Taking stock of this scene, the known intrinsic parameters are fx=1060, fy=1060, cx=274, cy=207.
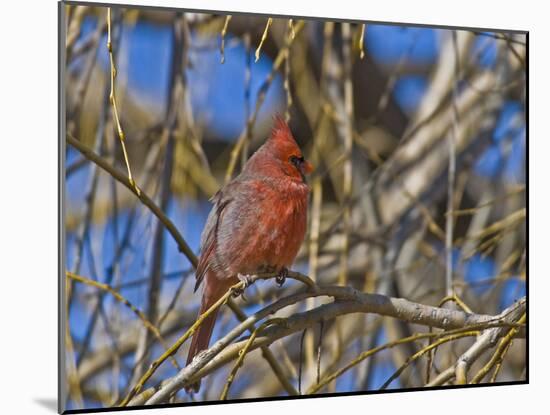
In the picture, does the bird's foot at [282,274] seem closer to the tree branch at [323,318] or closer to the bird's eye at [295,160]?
the tree branch at [323,318]

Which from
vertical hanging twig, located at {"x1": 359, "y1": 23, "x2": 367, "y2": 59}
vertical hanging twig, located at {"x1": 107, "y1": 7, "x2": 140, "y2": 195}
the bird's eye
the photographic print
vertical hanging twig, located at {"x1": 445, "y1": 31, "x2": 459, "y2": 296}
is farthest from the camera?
vertical hanging twig, located at {"x1": 445, "y1": 31, "x2": 459, "y2": 296}

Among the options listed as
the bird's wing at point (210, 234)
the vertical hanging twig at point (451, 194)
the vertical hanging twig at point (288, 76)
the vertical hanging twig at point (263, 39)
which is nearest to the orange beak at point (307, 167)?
the vertical hanging twig at point (288, 76)

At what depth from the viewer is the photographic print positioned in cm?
366

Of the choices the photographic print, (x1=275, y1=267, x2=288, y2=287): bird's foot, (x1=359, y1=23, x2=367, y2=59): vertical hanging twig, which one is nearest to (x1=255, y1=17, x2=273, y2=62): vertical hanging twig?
the photographic print

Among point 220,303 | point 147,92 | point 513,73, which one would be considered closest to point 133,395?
point 220,303

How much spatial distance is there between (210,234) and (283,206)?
0.92 ft

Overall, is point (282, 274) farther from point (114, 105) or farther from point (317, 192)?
point (114, 105)

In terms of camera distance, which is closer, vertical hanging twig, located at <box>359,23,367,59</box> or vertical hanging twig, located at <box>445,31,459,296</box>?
vertical hanging twig, located at <box>359,23,367,59</box>

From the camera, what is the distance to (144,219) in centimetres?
373

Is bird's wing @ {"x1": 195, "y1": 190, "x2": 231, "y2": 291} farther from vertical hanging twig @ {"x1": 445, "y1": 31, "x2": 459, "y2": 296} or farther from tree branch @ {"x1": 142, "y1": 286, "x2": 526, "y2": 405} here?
vertical hanging twig @ {"x1": 445, "y1": 31, "x2": 459, "y2": 296}

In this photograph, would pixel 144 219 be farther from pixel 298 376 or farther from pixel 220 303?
pixel 298 376

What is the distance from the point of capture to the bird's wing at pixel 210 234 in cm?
379

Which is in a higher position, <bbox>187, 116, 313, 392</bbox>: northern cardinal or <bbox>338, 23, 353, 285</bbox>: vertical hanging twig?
<bbox>338, 23, 353, 285</bbox>: vertical hanging twig

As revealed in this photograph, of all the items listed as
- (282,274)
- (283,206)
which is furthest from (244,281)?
(283,206)
